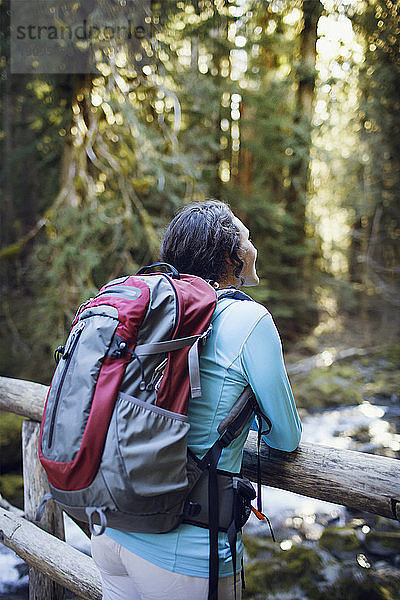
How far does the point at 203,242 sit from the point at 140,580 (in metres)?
1.07

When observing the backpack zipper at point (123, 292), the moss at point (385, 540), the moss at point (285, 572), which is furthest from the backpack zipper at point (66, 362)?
the moss at point (385, 540)

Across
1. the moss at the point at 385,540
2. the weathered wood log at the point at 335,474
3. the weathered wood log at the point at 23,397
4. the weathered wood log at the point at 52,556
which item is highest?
the weathered wood log at the point at 335,474

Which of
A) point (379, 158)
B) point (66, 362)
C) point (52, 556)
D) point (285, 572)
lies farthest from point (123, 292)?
point (379, 158)

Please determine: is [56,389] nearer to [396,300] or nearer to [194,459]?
[194,459]

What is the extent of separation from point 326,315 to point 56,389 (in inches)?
462

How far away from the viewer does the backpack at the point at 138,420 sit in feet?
4.36

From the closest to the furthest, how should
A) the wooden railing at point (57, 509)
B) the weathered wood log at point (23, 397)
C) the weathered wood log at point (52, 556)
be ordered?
the wooden railing at point (57, 509) < the weathered wood log at point (52, 556) < the weathered wood log at point (23, 397)

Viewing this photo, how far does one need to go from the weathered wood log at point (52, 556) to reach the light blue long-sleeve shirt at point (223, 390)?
1188mm

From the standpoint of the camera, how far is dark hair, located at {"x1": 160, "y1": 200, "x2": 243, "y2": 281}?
66.2 inches

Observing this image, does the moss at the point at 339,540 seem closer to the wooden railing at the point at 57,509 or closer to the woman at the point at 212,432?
the wooden railing at the point at 57,509

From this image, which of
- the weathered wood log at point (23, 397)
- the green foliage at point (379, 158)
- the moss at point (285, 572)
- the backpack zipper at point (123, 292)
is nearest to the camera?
the backpack zipper at point (123, 292)

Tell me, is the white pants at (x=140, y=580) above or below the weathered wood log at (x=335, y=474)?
below

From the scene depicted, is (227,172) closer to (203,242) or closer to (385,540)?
(385,540)

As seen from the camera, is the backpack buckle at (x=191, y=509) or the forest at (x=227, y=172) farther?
the forest at (x=227, y=172)
